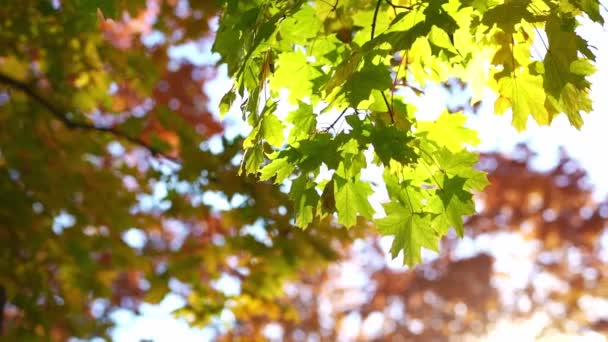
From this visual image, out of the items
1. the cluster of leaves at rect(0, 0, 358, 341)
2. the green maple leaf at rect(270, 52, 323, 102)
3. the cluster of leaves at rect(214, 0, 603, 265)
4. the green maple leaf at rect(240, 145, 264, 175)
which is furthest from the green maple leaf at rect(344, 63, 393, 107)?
the cluster of leaves at rect(0, 0, 358, 341)

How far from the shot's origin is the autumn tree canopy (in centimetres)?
169

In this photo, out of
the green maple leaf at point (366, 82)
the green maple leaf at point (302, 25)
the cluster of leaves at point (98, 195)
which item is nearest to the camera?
the green maple leaf at point (366, 82)

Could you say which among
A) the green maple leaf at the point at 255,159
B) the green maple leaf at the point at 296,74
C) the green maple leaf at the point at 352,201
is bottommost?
the green maple leaf at the point at 352,201

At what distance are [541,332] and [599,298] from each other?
1118 millimetres

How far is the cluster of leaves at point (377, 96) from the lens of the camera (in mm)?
1646

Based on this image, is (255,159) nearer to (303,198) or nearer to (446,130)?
(303,198)

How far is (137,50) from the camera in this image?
528cm

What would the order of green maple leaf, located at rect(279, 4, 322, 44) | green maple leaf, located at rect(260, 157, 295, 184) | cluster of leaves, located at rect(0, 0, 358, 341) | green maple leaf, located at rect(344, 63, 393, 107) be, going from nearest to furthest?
green maple leaf, located at rect(344, 63, 393, 107)
green maple leaf, located at rect(260, 157, 295, 184)
green maple leaf, located at rect(279, 4, 322, 44)
cluster of leaves, located at rect(0, 0, 358, 341)

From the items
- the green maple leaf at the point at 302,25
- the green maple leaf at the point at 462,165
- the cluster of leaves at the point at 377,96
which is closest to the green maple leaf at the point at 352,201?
the cluster of leaves at the point at 377,96

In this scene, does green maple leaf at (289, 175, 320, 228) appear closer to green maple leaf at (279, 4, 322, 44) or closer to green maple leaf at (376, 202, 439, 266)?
green maple leaf at (376, 202, 439, 266)

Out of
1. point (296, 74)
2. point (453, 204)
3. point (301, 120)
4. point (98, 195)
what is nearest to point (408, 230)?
point (453, 204)

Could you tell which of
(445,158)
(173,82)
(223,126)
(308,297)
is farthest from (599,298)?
(445,158)

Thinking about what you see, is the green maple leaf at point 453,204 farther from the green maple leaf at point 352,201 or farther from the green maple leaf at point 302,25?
the green maple leaf at point 302,25

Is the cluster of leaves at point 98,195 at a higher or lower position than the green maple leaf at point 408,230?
higher
